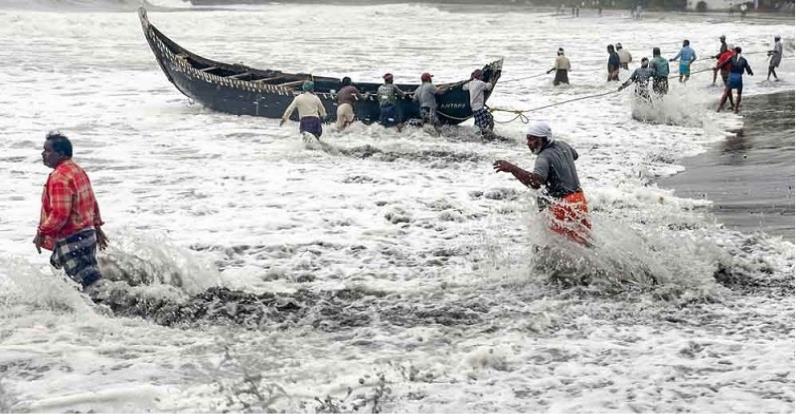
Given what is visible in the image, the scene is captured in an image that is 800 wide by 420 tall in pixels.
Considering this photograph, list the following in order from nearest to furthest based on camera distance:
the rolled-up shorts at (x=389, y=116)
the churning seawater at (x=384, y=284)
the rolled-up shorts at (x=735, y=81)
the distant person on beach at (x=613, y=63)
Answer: the churning seawater at (x=384, y=284), the rolled-up shorts at (x=389, y=116), the rolled-up shorts at (x=735, y=81), the distant person on beach at (x=613, y=63)

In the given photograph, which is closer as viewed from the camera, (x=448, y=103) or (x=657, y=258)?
(x=657, y=258)

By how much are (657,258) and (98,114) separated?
14553 millimetres

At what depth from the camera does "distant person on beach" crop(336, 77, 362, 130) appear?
16.3 metres

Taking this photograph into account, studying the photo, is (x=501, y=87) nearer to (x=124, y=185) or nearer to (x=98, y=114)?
(x=98, y=114)

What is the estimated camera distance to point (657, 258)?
7953 mm

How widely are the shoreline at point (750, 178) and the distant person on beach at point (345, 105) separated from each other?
19.3 ft

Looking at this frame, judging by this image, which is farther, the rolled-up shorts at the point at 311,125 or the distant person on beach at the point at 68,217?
the rolled-up shorts at the point at 311,125

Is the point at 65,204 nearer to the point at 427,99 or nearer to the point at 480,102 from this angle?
the point at 427,99

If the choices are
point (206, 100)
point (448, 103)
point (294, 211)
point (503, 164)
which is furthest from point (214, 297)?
point (206, 100)

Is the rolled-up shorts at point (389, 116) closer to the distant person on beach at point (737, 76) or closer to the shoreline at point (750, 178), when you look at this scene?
the shoreline at point (750, 178)

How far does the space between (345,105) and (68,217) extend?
394 inches

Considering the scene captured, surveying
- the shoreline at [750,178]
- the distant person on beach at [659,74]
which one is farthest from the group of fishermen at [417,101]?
the distant person on beach at [659,74]

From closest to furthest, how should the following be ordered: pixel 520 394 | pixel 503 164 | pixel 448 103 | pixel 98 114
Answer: pixel 520 394 < pixel 503 164 < pixel 448 103 < pixel 98 114

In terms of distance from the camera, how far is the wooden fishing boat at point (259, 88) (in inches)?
652
